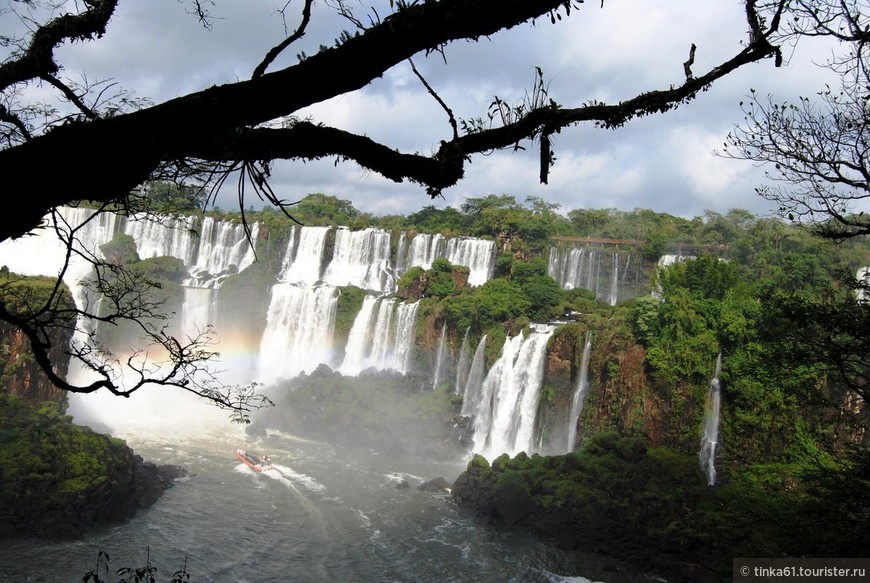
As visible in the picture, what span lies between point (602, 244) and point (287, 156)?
31461mm

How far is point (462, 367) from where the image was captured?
79.9 ft

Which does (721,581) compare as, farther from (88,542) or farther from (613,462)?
(88,542)

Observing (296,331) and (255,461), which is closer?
(255,461)

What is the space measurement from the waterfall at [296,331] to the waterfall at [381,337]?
1.46 metres

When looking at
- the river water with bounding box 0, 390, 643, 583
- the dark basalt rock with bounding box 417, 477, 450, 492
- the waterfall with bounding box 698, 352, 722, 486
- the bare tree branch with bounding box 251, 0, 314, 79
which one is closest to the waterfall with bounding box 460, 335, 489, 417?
the river water with bounding box 0, 390, 643, 583

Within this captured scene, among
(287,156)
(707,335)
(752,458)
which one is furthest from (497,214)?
(287,156)

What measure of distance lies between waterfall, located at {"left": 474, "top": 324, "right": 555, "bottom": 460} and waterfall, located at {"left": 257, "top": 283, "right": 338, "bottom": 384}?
9534 millimetres

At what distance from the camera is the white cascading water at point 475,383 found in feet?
74.6

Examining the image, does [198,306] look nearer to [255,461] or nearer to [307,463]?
[307,463]

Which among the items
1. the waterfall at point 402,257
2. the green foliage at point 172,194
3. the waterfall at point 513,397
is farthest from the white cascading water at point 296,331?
the green foliage at point 172,194

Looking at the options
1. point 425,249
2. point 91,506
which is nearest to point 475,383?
point 425,249

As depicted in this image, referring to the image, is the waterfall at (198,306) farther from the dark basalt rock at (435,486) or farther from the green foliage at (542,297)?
the dark basalt rock at (435,486)

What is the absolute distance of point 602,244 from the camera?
32375 mm

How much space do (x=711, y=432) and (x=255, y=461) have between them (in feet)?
41.7
